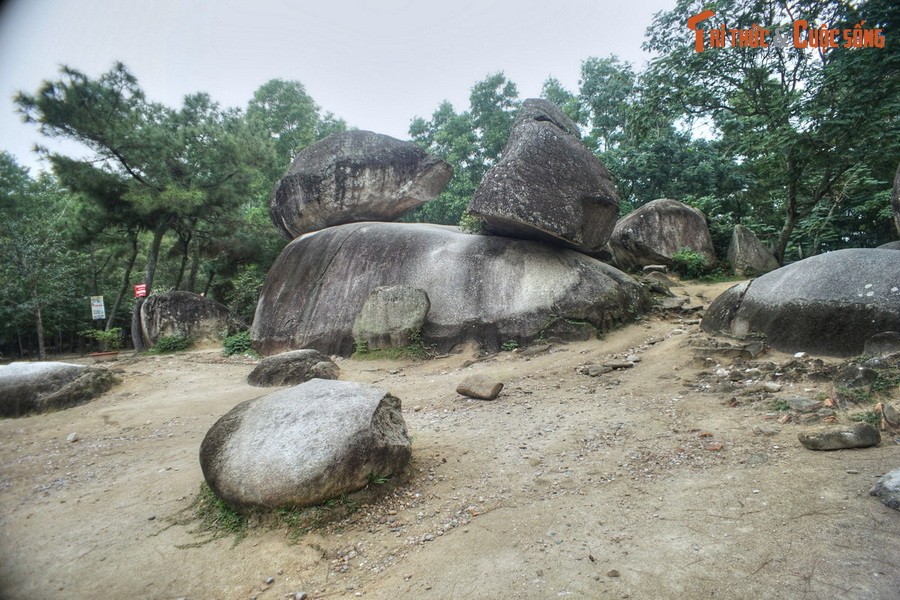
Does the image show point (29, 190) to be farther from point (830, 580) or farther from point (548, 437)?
point (830, 580)

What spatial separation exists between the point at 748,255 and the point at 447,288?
9133 millimetres

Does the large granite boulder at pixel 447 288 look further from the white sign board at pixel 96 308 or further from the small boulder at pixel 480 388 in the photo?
the white sign board at pixel 96 308

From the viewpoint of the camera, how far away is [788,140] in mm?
9328

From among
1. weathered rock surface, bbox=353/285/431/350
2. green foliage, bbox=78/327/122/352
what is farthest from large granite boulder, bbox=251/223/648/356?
green foliage, bbox=78/327/122/352

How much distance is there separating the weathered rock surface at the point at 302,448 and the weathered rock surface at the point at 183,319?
406 inches

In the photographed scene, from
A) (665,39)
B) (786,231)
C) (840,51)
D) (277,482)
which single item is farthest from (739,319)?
(665,39)

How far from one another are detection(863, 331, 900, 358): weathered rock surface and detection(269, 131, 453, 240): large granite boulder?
10000 millimetres

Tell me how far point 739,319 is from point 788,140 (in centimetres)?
553

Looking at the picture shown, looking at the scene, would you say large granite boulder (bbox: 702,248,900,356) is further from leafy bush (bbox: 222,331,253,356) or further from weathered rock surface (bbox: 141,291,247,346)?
weathered rock surface (bbox: 141,291,247,346)

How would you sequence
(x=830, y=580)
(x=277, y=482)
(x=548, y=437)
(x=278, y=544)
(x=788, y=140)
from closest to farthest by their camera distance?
(x=830, y=580) < (x=278, y=544) < (x=277, y=482) < (x=548, y=437) < (x=788, y=140)

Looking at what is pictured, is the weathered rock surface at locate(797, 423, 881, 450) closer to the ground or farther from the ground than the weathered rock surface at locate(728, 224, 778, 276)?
closer to the ground

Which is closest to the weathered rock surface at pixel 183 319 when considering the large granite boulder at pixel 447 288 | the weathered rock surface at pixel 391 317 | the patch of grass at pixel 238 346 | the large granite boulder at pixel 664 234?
the patch of grass at pixel 238 346

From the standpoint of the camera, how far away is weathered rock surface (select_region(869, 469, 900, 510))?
2465 millimetres

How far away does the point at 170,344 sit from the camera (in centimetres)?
1215
